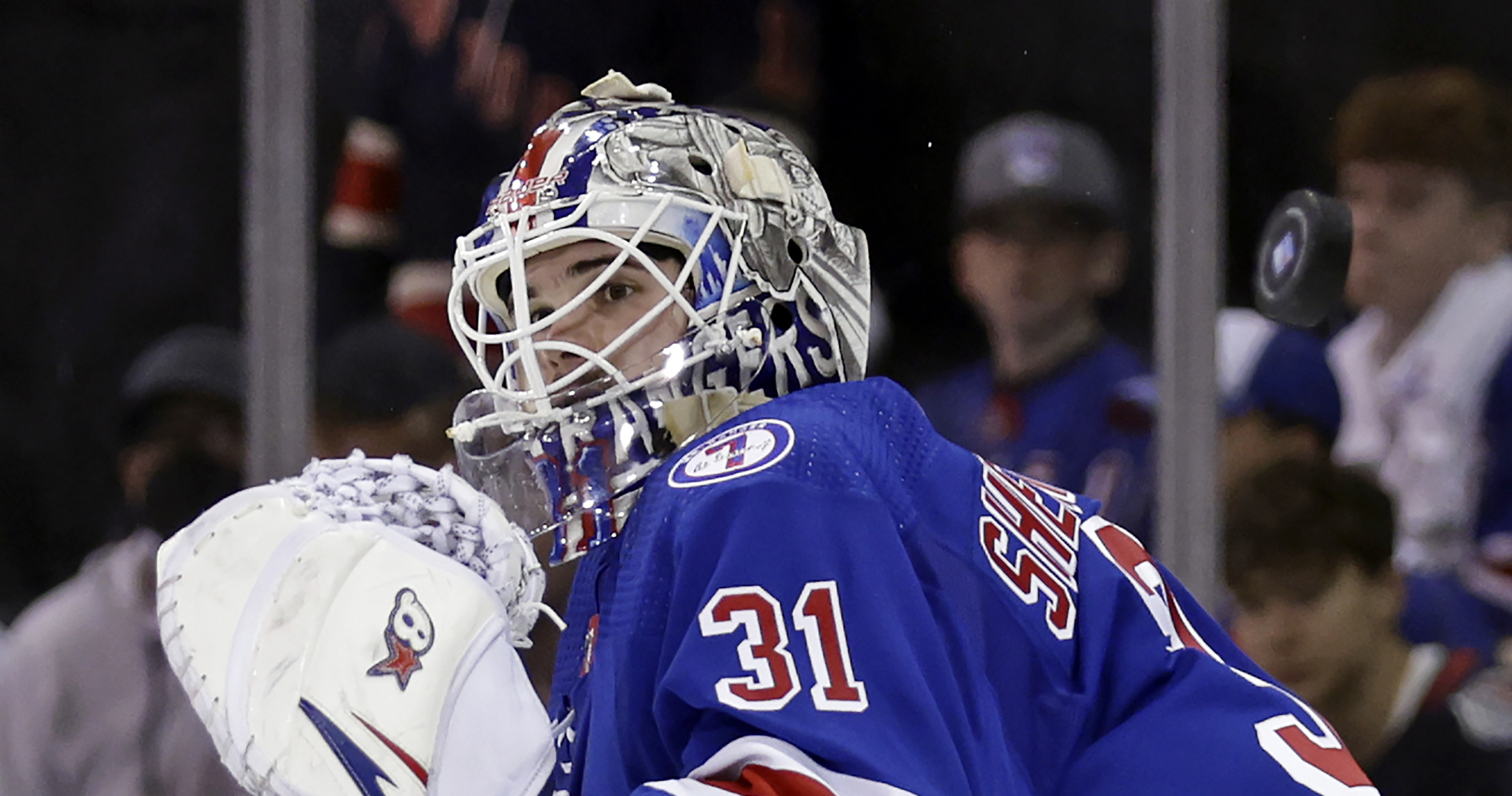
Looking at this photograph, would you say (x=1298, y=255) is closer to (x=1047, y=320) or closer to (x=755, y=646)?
(x=1047, y=320)

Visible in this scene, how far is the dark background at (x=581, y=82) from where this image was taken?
2.51 m

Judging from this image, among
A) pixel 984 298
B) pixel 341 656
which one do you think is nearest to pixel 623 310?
pixel 341 656

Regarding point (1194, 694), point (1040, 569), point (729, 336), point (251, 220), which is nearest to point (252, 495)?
point (729, 336)

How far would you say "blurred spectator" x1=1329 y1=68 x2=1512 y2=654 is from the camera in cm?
246

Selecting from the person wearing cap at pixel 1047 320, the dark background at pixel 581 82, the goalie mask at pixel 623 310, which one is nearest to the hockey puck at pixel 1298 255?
the dark background at pixel 581 82

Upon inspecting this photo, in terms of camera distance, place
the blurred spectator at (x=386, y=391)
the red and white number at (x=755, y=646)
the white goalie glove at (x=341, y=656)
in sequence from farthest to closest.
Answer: the blurred spectator at (x=386, y=391)
the white goalie glove at (x=341, y=656)
the red and white number at (x=755, y=646)

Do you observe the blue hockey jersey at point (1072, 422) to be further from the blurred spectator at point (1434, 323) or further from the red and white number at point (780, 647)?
the red and white number at point (780, 647)

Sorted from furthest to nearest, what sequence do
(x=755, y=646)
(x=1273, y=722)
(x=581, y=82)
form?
(x=581, y=82)
(x=1273, y=722)
(x=755, y=646)

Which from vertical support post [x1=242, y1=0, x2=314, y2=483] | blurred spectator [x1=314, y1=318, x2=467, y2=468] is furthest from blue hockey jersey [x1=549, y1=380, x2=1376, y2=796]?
vertical support post [x1=242, y1=0, x2=314, y2=483]

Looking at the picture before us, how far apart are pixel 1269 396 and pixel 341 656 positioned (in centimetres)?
172

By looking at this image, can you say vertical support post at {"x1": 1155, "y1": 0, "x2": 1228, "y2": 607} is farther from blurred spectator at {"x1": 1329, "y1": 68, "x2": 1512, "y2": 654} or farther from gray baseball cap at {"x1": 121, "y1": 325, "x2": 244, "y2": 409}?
gray baseball cap at {"x1": 121, "y1": 325, "x2": 244, "y2": 409}

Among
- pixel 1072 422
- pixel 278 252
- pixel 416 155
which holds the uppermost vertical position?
pixel 416 155

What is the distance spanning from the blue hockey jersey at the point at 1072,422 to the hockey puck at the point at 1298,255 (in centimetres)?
23

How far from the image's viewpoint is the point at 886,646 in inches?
43.0
